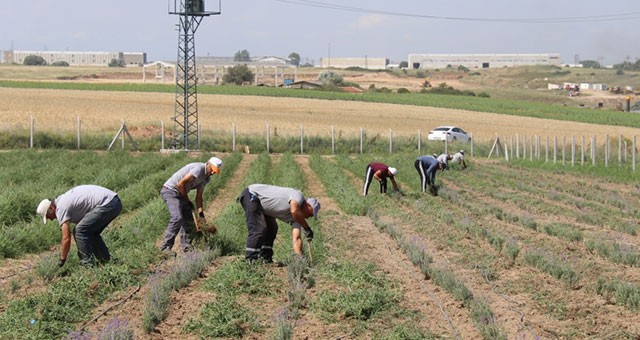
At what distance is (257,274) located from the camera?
1059 cm

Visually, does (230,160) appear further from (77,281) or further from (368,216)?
(77,281)

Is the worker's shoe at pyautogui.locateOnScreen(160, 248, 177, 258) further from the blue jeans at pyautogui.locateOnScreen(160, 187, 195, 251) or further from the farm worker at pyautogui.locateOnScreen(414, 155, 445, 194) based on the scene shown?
the farm worker at pyautogui.locateOnScreen(414, 155, 445, 194)

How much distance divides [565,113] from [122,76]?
6394 centimetres

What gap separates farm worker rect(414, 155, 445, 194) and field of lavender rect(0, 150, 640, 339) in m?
0.95

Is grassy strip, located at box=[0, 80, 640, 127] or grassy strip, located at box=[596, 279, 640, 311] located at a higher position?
grassy strip, located at box=[0, 80, 640, 127]

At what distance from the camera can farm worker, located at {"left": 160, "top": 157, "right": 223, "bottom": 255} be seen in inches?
487

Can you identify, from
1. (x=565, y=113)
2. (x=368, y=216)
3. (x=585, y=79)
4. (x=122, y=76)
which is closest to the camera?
(x=368, y=216)

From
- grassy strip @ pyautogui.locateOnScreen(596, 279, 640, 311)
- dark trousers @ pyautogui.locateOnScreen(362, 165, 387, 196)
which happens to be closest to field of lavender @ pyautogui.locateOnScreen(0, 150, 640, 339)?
grassy strip @ pyautogui.locateOnScreen(596, 279, 640, 311)

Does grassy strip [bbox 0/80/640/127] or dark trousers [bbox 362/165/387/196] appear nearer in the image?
dark trousers [bbox 362/165/387/196]

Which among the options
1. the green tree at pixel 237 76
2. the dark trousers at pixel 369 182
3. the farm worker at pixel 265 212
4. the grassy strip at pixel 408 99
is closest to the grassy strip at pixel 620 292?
the farm worker at pixel 265 212

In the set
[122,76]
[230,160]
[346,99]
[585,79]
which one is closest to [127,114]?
[230,160]

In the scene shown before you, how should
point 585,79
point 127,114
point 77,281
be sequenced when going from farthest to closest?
point 585,79 < point 127,114 < point 77,281

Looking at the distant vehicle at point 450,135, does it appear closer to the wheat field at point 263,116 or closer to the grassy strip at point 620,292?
the wheat field at point 263,116

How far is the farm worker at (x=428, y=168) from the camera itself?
2142 cm
